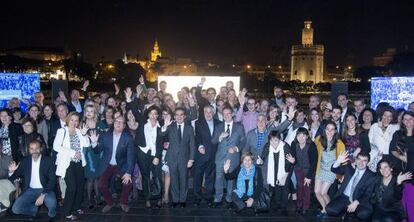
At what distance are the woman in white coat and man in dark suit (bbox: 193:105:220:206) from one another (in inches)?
→ 80.2

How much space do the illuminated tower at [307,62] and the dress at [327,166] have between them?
275 ft

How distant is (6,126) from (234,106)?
453 centimetres

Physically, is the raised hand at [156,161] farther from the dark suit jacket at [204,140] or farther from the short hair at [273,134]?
the short hair at [273,134]

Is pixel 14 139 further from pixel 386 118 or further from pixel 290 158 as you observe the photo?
pixel 386 118

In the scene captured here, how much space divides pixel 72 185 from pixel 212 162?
2.58 meters

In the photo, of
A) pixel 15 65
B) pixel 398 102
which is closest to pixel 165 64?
pixel 15 65

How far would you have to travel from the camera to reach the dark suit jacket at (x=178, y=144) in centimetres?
771

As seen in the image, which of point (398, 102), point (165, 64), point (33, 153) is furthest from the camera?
point (165, 64)

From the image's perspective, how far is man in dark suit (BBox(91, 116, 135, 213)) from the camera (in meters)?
7.54

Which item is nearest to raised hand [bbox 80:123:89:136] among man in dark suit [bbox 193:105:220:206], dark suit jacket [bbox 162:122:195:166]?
dark suit jacket [bbox 162:122:195:166]

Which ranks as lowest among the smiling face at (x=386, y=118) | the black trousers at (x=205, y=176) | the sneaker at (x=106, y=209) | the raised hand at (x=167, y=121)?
the sneaker at (x=106, y=209)

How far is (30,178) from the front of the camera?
7027 millimetres

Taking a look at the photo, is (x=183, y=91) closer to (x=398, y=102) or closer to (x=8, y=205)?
(x=8, y=205)

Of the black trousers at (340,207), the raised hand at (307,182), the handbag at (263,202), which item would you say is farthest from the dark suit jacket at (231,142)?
the black trousers at (340,207)
